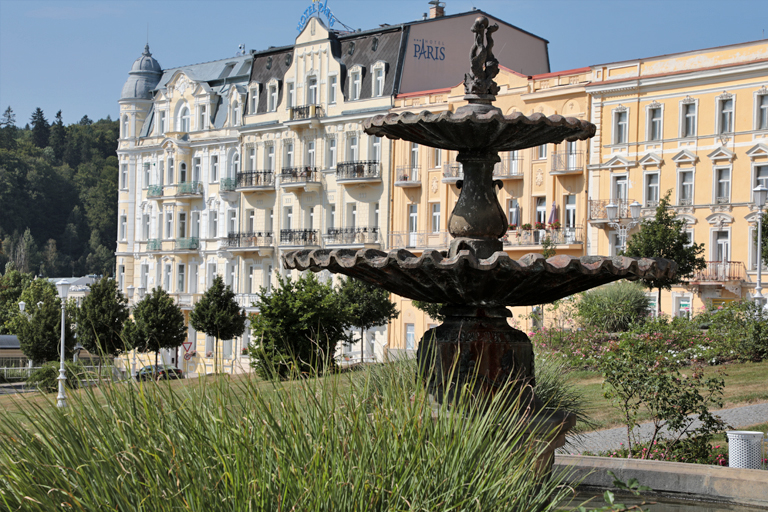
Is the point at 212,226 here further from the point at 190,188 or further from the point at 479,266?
the point at 479,266

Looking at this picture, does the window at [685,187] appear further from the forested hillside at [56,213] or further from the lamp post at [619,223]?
the forested hillside at [56,213]

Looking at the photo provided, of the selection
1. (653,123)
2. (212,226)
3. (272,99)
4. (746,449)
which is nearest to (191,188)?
(212,226)

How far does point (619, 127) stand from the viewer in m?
38.1

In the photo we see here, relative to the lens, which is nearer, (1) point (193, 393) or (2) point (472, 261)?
(1) point (193, 393)

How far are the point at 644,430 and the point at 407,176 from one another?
29.4 meters

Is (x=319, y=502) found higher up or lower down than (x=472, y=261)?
lower down

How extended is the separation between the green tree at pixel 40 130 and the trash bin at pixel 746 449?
132565 millimetres

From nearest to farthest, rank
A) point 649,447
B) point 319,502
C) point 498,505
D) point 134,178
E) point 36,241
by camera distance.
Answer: point 319,502
point 498,505
point 649,447
point 134,178
point 36,241

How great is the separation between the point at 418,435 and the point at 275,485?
82cm

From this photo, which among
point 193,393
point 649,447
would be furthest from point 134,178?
point 193,393

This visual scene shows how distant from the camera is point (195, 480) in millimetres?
4203

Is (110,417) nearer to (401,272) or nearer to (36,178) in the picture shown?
(401,272)

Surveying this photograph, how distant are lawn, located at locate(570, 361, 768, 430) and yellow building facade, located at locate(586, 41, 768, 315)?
11886 millimetres

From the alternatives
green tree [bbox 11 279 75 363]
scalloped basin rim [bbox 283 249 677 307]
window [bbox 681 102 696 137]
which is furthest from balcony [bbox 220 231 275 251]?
scalloped basin rim [bbox 283 249 677 307]
